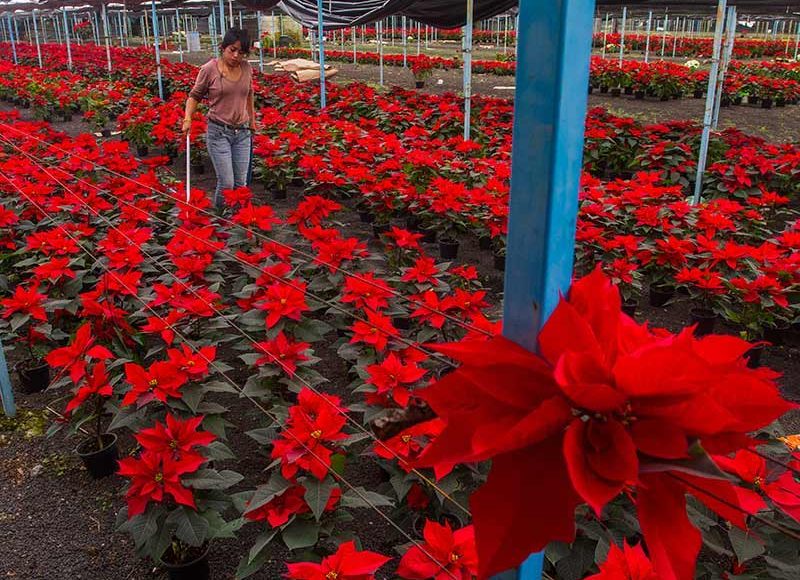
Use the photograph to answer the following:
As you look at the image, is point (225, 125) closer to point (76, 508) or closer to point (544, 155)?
point (76, 508)

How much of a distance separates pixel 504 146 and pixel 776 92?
10111 millimetres

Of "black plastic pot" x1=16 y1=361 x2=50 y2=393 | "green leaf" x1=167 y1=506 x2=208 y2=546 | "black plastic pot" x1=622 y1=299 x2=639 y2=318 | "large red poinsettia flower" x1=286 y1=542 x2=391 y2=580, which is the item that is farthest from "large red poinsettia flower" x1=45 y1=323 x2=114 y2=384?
"black plastic pot" x1=622 y1=299 x2=639 y2=318

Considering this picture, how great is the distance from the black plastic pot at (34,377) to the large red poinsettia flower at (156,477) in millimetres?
1678

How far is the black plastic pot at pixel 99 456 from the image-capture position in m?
2.46

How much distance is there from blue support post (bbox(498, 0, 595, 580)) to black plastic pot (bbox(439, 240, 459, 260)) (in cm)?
418

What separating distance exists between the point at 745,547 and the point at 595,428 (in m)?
1.24

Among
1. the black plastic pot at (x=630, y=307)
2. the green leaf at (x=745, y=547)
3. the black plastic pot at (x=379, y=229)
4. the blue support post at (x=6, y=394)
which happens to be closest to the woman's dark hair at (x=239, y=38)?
the black plastic pot at (x=379, y=229)

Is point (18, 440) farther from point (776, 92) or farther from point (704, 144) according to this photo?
point (776, 92)

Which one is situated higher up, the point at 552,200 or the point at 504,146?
the point at 552,200

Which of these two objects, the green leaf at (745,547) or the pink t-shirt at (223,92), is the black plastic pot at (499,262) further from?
the green leaf at (745,547)

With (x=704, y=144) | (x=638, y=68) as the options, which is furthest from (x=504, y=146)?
(x=638, y=68)

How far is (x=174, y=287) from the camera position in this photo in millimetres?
2680

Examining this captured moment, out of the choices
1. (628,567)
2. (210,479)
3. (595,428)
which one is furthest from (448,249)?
(595,428)

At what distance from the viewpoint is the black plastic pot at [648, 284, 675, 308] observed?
13.5ft
